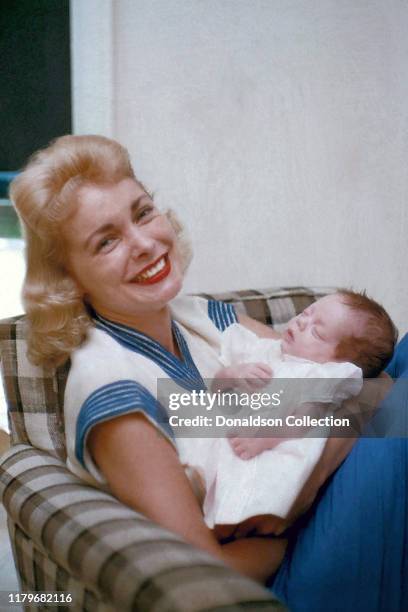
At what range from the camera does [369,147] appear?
158 cm

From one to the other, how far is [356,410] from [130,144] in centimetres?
77

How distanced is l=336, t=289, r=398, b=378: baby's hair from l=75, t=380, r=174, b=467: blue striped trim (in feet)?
1.08

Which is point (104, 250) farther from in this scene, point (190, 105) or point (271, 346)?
point (190, 105)

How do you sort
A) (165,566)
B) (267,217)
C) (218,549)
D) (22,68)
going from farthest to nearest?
(267,217) < (22,68) < (218,549) < (165,566)

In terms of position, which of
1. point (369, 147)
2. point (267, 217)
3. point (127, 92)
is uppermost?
point (127, 92)

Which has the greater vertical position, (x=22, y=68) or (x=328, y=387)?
(x=22, y=68)

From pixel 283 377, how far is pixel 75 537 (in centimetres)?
38

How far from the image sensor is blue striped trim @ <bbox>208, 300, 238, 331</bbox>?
4.03 feet

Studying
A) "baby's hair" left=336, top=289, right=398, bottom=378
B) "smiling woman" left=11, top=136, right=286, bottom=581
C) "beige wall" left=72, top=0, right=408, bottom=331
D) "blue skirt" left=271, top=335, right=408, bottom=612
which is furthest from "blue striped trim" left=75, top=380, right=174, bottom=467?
"beige wall" left=72, top=0, right=408, bottom=331

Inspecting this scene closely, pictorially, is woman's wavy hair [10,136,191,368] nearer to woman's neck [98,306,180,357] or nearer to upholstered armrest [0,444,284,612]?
woman's neck [98,306,180,357]

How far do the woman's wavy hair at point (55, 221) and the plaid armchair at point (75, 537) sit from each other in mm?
110

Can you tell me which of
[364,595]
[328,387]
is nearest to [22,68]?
[328,387]

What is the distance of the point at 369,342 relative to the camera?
1.06 m

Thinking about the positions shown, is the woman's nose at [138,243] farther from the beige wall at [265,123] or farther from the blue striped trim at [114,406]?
the beige wall at [265,123]
